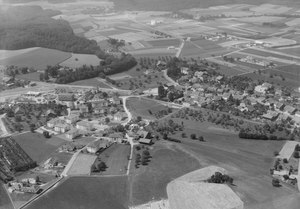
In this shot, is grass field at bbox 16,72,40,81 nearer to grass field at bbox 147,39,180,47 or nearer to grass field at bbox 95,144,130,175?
grass field at bbox 95,144,130,175

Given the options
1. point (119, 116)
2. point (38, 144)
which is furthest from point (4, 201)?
point (119, 116)

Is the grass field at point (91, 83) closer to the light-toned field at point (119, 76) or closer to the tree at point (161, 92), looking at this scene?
the light-toned field at point (119, 76)

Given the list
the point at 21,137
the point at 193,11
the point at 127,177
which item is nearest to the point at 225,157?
the point at 127,177

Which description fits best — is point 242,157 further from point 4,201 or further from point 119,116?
point 4,201

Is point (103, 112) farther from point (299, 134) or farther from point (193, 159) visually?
point (299, 134)

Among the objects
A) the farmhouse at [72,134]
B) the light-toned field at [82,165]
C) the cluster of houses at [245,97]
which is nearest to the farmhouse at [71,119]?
the farmhouse at [72,134]

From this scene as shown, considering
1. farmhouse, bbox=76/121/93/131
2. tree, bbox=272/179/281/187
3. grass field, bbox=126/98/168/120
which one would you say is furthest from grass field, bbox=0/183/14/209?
tree, bbox=272/179/281/187
